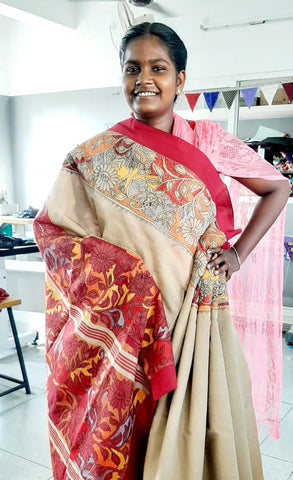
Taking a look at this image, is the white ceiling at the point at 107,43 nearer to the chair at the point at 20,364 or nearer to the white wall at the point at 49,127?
the white wall at the point at 49,127

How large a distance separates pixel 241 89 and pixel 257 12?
24.0 inches

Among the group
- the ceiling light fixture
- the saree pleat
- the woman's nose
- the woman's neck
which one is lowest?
the saree pleat

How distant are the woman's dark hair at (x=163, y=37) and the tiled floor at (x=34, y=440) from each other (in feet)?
5.00

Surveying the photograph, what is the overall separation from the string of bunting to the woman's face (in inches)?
115

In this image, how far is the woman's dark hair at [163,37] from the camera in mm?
1131

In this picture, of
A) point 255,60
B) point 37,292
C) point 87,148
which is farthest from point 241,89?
point 87,148

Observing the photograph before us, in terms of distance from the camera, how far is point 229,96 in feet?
13.4

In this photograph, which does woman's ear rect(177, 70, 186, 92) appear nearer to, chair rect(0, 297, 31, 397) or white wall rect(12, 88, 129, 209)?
chair rect(0, 297, 31, 397)

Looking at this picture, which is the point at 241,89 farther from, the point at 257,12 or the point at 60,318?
the point at 60,318

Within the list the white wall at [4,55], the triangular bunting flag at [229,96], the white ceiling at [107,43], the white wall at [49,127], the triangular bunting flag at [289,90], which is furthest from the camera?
the white wall at [4,55]

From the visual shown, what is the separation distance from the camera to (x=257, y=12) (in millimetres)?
3980

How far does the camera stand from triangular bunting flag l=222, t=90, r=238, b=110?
4.07 metres

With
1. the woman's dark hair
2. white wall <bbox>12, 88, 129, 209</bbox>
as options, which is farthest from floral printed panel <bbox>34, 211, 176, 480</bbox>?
white wall <bbox>12, 88, 129, 209</bbox>

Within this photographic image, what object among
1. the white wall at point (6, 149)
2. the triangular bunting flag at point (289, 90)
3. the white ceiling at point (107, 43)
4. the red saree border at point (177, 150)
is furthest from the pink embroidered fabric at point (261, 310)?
the white wall at point (6, 149)
